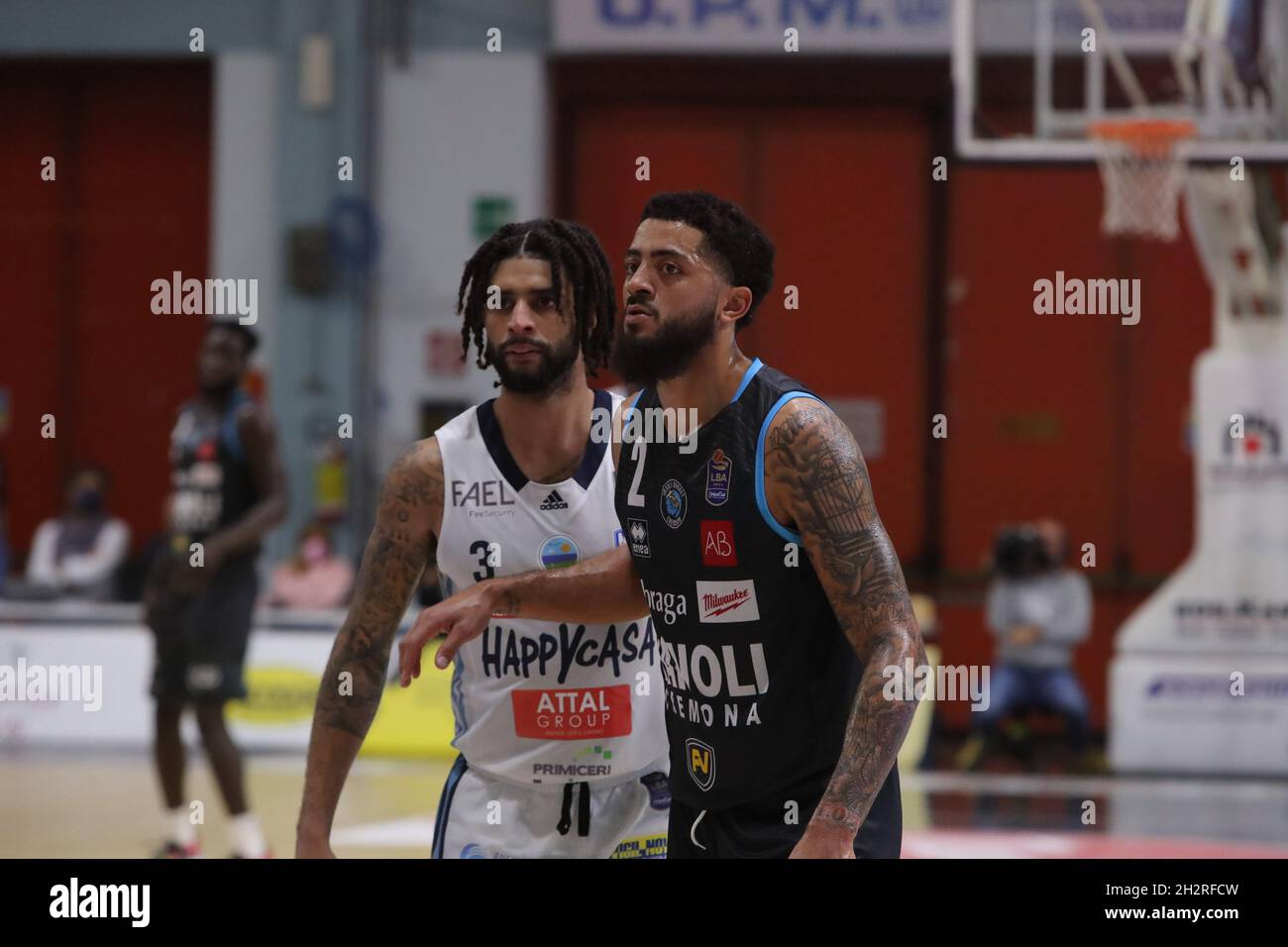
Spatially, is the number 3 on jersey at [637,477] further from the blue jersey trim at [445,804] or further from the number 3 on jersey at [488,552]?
the blue jersey trim at [445,804]

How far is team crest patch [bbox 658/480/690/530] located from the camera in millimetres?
3439

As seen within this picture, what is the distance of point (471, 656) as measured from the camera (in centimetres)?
394

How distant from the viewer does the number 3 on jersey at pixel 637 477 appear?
3555 millimetres

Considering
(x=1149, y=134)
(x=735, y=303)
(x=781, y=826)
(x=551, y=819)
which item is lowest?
(x=551, y=819)

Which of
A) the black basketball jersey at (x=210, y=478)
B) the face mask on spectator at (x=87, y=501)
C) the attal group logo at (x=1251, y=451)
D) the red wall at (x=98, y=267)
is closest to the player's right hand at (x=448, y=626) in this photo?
the black basketball jersey at (x=210, y=478)

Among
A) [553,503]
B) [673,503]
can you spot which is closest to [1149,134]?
[553,503]

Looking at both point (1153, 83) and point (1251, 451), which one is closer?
point (1153, 83)

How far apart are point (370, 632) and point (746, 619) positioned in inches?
33.2

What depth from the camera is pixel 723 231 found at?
11.3 ft

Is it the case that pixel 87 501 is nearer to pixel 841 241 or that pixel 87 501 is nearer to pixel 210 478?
pixel 210 478

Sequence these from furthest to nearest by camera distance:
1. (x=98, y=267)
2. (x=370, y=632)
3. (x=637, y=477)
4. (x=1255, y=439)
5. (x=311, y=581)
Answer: (x=98, y=267), (x=311, y=581), (x=1255, y=439), (x=370, y=632), (x=637, y=477)

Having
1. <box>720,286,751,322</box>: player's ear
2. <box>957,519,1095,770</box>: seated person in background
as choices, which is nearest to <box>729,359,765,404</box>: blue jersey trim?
<box>720,286,751,322</box>: player's ear
